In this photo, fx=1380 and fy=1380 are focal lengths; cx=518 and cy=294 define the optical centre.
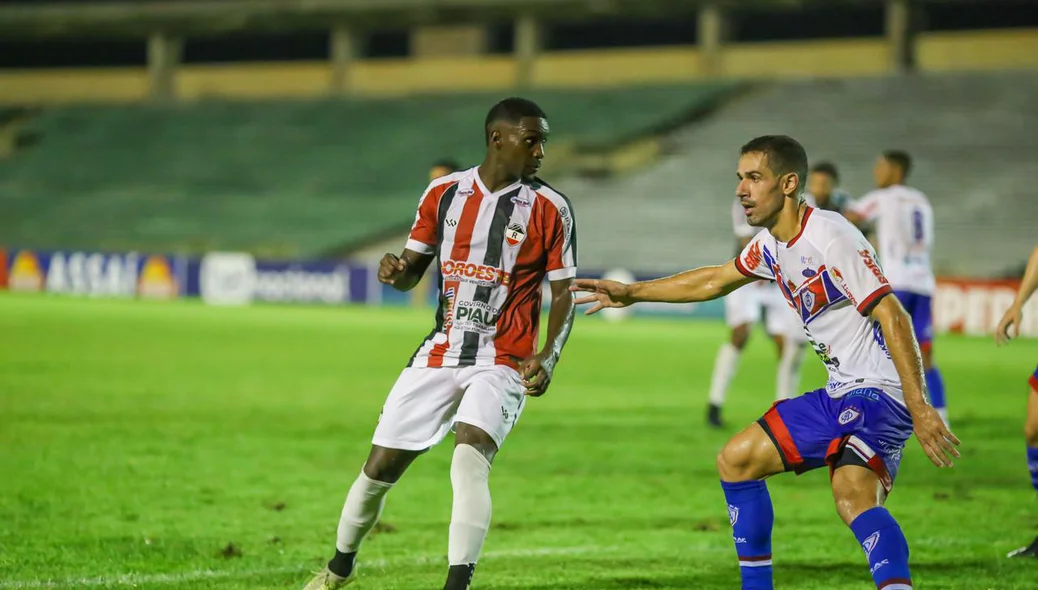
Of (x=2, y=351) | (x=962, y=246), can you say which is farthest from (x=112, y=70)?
(x=2, y=351)

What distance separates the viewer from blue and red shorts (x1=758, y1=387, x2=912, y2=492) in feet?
16.5

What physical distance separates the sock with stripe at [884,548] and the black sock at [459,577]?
4.78ft

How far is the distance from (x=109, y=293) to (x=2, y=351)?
53.0ft

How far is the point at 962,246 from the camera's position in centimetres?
3256

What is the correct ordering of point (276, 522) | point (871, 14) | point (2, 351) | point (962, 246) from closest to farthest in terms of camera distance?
point (276, 522)
point (2, 351)
point (962, 246)
point (871, 14)

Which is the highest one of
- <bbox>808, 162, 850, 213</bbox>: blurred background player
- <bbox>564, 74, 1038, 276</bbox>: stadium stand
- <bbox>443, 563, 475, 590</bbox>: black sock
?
<bbox>564, 74, 1038, 276</bbox>: stadium stand

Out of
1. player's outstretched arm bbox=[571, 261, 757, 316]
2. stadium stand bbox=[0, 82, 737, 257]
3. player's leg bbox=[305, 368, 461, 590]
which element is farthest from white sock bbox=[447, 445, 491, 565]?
stadium stand bbox=[0, 82, 737, 257]

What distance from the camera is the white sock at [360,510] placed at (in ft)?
18.9

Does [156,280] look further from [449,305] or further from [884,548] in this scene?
[884,548]

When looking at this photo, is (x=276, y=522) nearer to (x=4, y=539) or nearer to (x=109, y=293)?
(x=4, y=539)

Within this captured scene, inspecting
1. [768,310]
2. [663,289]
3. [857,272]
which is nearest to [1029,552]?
[663,289]

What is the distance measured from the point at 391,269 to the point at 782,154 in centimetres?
166

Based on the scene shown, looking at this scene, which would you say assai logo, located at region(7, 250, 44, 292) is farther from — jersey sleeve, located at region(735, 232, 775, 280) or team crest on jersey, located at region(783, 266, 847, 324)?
team crest on jersey, located at region(783, 266, 847, 324)

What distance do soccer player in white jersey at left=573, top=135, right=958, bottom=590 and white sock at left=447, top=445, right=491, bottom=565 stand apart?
37.0 inches
